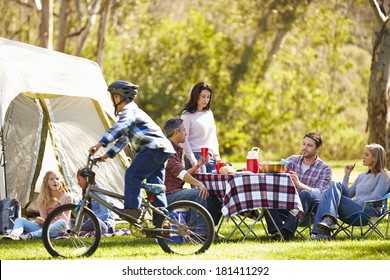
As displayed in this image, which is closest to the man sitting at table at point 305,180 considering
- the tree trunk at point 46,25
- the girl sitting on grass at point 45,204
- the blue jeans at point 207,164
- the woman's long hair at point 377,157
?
the woman's long hair at point 377,157

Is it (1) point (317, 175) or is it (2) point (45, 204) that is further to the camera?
(2) point (45, 204)

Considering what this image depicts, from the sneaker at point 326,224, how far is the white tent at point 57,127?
3031mm

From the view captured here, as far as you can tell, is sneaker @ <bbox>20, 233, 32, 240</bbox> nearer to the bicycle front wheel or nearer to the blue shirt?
the bicycle front wheel

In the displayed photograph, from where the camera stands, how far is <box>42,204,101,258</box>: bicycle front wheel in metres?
6.53

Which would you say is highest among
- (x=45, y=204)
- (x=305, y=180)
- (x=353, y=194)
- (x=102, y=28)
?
(x=102, y=28)

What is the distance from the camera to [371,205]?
25.7ft

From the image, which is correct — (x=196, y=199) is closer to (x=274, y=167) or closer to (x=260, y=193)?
(x=260, y=193)

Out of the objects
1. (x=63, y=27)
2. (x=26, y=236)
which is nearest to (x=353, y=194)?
(x=26, y=236)

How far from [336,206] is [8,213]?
3014 mm

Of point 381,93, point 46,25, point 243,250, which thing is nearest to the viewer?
point 243,250

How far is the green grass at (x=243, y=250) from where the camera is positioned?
6.80m

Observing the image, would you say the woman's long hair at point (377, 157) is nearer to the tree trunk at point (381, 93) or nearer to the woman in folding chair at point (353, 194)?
the woman in folding chair at point (353, 194)

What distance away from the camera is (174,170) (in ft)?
25.1
